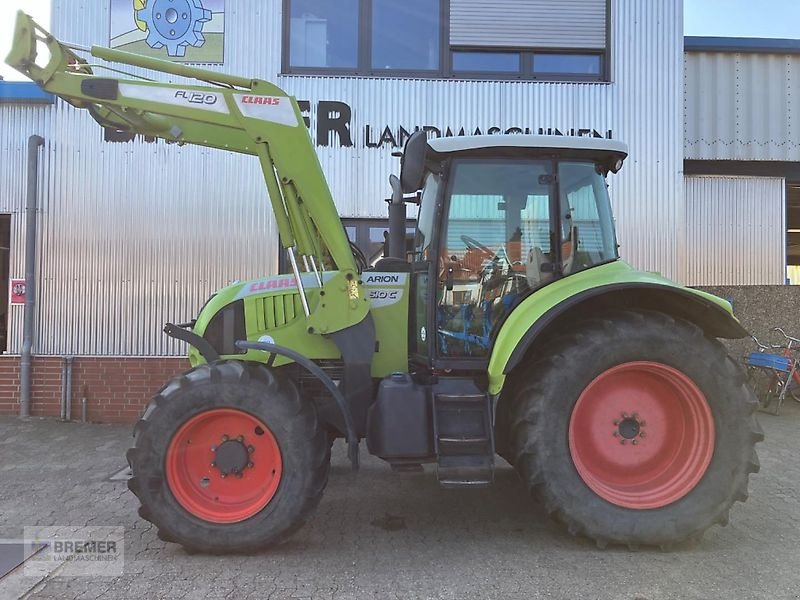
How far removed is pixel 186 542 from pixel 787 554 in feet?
11.2

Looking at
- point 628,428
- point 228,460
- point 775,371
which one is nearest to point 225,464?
point 228,460

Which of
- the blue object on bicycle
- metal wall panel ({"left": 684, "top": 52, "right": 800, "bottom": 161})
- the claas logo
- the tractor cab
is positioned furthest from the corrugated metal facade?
the tractor cab

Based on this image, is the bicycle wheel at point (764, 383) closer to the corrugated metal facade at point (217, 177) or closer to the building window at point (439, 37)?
the corrugated metal facade at point (217, 177)

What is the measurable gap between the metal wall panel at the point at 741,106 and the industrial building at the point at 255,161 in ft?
0.96

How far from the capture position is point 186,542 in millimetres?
3170

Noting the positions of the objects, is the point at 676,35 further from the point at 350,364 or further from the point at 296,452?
the point at 296,452

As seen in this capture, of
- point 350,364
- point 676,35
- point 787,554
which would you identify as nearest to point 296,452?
point 350,364

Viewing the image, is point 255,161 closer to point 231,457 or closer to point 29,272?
point 29,272

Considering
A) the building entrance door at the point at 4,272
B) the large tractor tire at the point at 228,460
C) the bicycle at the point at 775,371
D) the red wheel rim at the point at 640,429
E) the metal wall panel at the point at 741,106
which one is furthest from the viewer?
the metal wall panel at the point at 741,106

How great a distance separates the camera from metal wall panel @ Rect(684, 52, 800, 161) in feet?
24.0

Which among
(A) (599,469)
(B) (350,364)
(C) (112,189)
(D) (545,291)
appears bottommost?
(A) (599,469)

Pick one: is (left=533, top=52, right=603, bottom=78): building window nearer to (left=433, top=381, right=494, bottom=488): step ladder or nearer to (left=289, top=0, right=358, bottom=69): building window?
(left=289, top=0, right=358, bottom=69): building window

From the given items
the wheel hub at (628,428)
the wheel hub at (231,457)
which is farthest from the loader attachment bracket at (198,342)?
the wheel hub at (628,428)

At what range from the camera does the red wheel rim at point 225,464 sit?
3242 millimetres
